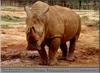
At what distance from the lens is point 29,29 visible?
148 inches

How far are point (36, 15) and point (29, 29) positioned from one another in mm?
111

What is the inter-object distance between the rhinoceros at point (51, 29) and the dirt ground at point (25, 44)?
5cm

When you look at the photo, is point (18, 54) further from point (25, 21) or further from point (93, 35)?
point (93, 35)

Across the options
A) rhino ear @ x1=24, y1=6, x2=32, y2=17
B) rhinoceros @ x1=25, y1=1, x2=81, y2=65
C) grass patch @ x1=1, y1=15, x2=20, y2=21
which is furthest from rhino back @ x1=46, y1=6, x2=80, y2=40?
grass patch @ x1=1, y1=15, x2=20, y2=21

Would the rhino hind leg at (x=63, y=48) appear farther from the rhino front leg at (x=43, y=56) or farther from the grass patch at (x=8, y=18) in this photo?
the grass patch at (x=8, y=18)

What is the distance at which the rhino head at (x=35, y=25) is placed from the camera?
3779 millimetres

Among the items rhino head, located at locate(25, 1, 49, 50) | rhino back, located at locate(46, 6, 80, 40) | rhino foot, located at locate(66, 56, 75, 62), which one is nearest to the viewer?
rhino head, located at locate(25, 1, 49, 50)

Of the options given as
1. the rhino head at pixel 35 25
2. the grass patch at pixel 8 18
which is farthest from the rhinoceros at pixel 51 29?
the grass patch at pixel 8 18

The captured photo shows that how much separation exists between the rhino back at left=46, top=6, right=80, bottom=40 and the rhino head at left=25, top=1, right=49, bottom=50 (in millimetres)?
69

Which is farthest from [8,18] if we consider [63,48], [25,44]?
[63,48]

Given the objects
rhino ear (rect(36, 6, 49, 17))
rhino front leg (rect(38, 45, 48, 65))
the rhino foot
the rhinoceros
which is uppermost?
rhino ear (rect(36, 6, 49, 17))

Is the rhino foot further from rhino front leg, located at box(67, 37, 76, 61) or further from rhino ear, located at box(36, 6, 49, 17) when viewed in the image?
rhino ear, located at box(36, 6, 49, 17)

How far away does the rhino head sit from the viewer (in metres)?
3.78

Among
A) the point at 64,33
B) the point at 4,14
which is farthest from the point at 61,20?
the point at 4,14
